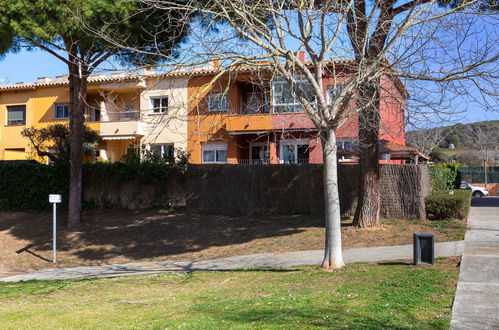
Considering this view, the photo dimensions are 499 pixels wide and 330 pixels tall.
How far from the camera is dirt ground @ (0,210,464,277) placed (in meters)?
14.2

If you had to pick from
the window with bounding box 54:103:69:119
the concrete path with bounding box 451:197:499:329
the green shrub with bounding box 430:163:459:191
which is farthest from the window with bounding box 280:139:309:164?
the window with bounding box 54:103:69:119

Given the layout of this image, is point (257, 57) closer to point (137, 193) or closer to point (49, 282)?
point (49, 282)

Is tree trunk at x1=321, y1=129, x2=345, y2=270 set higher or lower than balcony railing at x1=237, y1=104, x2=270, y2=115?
lower

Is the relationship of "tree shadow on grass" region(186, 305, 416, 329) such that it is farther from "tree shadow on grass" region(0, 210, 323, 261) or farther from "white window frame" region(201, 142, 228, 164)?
"white window frame" region(201, 142, 228, 164)

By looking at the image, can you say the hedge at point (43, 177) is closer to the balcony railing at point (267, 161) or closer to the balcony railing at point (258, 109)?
the balcony railing at point (258, 109)

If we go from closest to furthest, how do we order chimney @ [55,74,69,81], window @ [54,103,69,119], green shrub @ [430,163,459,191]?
1. green shrub @ [430,163,459,191]
2. window @ [54,103,69,119]
3. chimney @ [55,74,69,81]

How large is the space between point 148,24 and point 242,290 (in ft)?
31.4

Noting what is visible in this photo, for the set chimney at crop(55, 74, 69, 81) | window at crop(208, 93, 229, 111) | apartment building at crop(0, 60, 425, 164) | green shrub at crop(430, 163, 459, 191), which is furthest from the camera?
chimney at crop(55, 74, 69, 81)

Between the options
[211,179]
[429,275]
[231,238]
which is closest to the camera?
[429,275]

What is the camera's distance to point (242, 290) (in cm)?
904

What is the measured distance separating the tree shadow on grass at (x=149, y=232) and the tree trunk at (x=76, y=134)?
740 mm

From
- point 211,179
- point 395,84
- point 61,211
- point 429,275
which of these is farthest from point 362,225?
point 61,211

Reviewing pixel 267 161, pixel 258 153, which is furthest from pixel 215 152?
pixel 267 161

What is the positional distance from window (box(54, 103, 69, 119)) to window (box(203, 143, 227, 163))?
1011 cm
